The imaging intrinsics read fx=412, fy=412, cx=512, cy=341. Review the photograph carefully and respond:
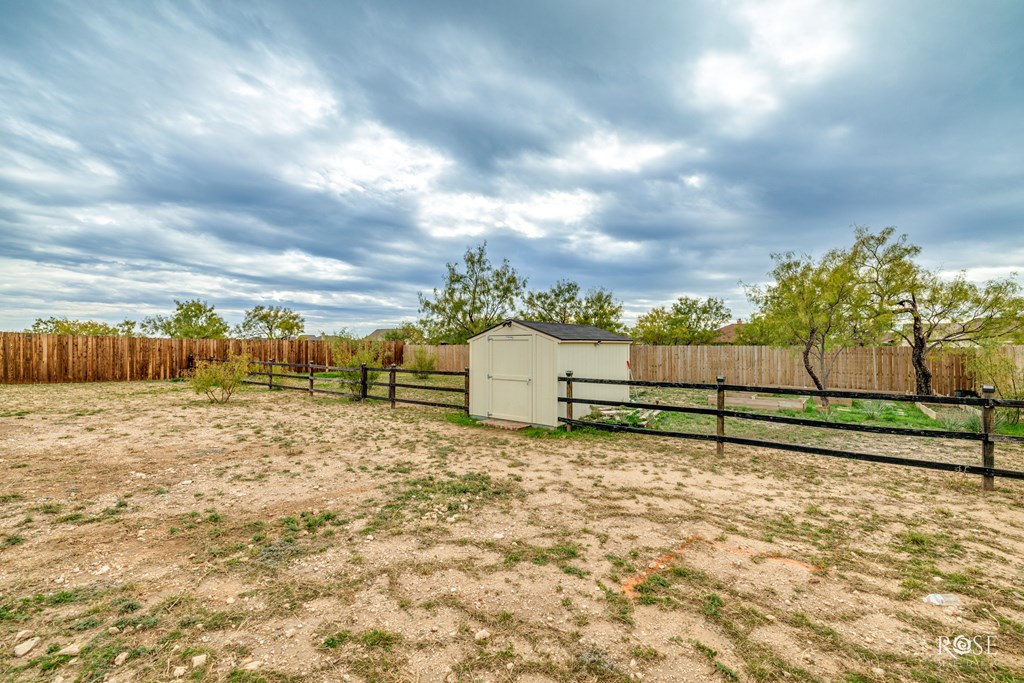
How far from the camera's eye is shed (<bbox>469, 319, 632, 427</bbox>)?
27.9 feet

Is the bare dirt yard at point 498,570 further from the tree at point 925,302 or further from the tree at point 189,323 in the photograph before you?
the tree at point 189,323

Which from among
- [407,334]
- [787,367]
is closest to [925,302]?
[787,367]

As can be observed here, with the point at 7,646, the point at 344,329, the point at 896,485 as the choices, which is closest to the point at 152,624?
the point at 7,646

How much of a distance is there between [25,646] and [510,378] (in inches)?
291

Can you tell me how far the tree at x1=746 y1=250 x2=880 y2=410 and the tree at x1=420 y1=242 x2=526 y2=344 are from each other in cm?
1562

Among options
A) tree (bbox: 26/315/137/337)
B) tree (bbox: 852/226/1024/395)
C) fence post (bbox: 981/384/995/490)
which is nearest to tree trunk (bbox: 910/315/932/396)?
tree (bbox: 852/226/1024/395)

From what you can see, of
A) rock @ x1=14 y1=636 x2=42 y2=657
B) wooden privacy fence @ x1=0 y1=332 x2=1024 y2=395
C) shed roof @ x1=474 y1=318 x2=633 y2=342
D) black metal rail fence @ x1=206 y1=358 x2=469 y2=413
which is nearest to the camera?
rock @ x1=14 y1=636 x2=42 y2=657

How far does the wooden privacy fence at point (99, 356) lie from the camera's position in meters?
15.3

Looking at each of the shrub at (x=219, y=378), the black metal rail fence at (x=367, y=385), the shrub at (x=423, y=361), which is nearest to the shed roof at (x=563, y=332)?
the black metal rail fence at (x=367, y=385)

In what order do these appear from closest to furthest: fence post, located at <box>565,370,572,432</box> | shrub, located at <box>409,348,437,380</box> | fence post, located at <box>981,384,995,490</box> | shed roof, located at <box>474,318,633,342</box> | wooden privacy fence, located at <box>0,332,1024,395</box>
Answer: fence post, located at <box>981,384,995,490</box> → fence post, located at <box>565,370,572,432</box> → shed roof, located at <box>474,318,633,342</box> → wooden privacy fence, located at <box>0,332,1024,395</box> → shrub, located at <box>409,348,437,380</box>

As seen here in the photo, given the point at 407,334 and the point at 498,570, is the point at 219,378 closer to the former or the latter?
the point at 498,570

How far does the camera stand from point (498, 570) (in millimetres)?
3049

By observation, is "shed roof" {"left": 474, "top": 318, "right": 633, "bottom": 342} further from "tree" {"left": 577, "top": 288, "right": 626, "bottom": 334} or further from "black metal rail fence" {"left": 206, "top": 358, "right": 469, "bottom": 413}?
"tree" {"left": 577, "top": 288, "right": 626, "bottom": 334}

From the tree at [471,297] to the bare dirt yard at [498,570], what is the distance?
20.1 meters
